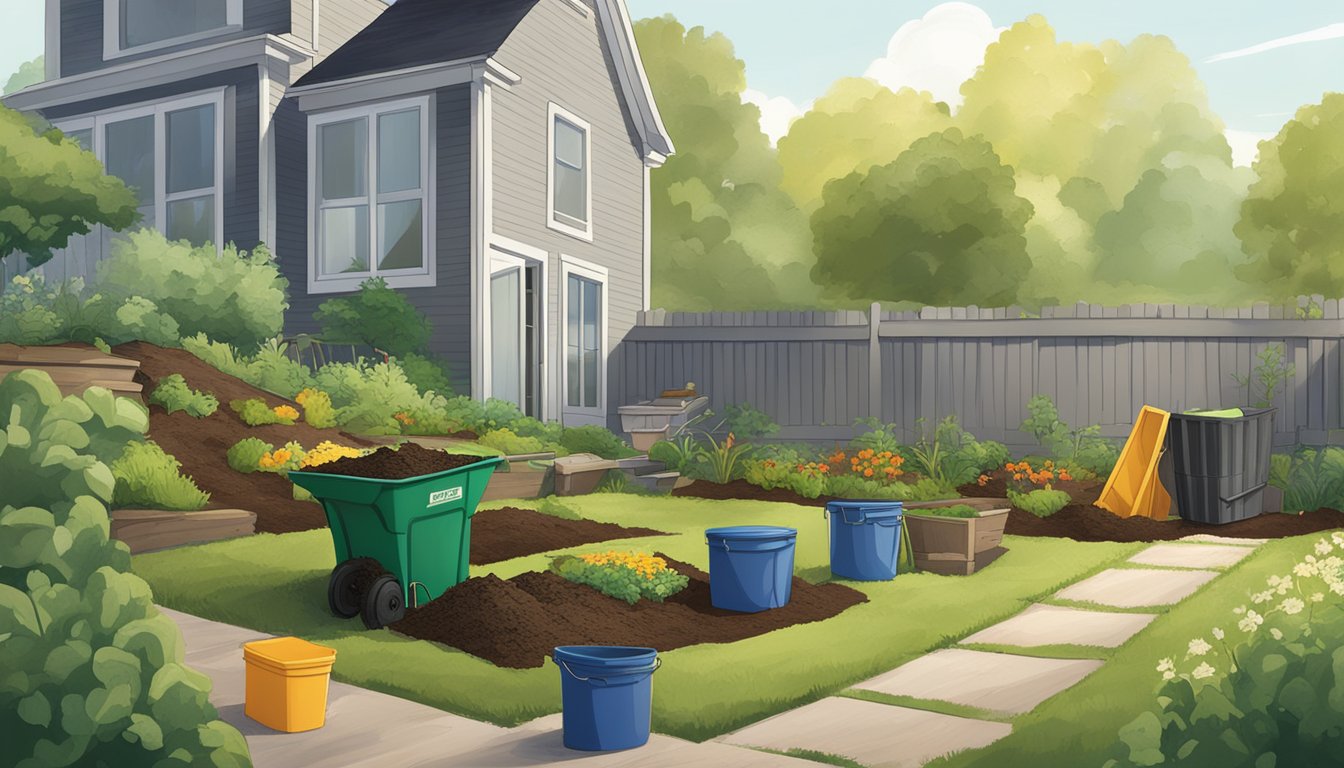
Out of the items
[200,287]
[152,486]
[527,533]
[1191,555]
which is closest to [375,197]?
[200,287]

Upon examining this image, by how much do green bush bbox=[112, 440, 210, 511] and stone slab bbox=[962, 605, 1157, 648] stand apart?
5.77 m

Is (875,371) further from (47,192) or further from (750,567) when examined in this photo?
(47,192)

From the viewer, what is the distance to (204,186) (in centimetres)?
1617

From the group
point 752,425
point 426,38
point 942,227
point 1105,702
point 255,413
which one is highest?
point 426,38

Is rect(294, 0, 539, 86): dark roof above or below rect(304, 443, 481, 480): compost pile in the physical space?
above

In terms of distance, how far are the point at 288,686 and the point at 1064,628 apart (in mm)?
4201

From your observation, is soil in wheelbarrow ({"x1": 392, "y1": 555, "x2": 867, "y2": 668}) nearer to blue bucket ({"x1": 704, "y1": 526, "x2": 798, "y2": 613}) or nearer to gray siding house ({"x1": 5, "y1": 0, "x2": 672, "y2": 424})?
blue bucket ({"x1": 704, "y1": 526, "x2": 798, "y2": 613})

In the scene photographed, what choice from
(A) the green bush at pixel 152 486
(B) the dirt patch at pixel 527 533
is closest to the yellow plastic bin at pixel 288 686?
(B) the dirt patch at pixel 527 533

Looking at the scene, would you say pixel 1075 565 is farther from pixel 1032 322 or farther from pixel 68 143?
pixel 68 143

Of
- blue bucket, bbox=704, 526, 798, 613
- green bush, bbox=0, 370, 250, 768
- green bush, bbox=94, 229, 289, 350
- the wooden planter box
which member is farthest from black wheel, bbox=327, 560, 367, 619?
green bush, bbox=94, 229, 289, 350

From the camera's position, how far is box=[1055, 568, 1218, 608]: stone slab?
23.9 feet

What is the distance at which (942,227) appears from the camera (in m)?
26.2

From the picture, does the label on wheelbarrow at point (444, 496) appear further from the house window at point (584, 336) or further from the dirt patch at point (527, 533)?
the house window at point (584, 336)

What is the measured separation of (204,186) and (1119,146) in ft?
96.6
